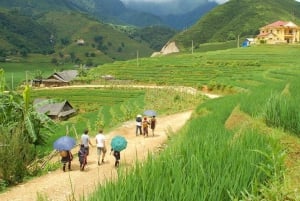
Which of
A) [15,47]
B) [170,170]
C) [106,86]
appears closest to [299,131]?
[170,170]

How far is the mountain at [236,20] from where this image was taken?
122350mm

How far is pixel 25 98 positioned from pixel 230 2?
142200mm

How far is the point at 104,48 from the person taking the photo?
182 meters

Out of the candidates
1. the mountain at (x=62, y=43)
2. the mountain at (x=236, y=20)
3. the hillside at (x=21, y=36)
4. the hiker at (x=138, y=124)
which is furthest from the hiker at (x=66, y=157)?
the hillside at (x=21, y=36)

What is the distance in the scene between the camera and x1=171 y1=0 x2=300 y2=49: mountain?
12235cm

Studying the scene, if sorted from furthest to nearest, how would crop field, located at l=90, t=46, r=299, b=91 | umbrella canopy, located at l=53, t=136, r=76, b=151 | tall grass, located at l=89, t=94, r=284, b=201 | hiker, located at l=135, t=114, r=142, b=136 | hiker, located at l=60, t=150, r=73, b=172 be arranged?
crop field, located at l=90, t=46, r=299, b=91, hiker, located at l=135, t=114, r=142, b=136, hiker, located at l=60, t=150, r=73, b=172, umbrella canopy, located at l=53, t=136, r=76, b=151, tall grass, located at l=89, t=94, r=284, b=201

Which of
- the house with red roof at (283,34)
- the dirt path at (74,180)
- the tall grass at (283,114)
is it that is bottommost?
the dirt path at (74,180)

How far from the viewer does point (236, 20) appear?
132250 millimetres

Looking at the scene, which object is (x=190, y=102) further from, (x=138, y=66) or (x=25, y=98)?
(x=138, y=66)

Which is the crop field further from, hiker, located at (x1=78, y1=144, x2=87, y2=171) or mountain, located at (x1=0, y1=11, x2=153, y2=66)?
mountain, located at (x1=0, y1=11, x2=153, y2=66)

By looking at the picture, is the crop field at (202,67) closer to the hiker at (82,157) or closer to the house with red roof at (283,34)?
the house with red roof at (283,34)

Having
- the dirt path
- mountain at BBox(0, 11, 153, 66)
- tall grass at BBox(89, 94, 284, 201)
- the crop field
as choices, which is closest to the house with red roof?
the crop field

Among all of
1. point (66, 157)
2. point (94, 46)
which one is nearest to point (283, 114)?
point (66, 157)

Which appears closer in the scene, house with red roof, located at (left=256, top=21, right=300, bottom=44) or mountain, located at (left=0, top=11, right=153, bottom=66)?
house with red roof, located at (left=256, top=21, right=300, bottom=44)
